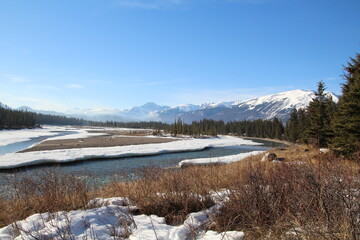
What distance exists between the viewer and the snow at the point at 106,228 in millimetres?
2777

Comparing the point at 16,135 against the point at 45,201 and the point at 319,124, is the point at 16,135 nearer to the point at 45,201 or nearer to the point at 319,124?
the point at 45,201

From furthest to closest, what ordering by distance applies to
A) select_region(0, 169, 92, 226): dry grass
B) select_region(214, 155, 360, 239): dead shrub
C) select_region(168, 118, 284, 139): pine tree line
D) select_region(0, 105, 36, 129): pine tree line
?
select_region(0, 105, 36, 129): pine tree line, select_region(168, 118, 284, 139): pine tree line, select_region(0, 169, 92, 226): dry grass, select_region(214, 155, 360, 239): dead shrub

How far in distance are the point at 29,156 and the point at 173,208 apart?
81.5ft

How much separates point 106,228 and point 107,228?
8 centimetres

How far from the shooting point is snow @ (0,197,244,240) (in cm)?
278

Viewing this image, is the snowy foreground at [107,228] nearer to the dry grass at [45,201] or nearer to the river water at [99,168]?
the dry grass at [45,201]

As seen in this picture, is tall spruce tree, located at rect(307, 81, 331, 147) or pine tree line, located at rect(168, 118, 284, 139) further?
pine tree line, located at rect(168, 118, 284, 139)

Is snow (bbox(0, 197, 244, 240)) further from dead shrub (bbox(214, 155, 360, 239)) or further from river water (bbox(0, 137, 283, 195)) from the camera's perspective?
river water (bbox(0, 137, 283, 195))

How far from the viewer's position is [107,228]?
3.08 meters

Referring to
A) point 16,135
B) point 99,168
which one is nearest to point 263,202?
point 99,168

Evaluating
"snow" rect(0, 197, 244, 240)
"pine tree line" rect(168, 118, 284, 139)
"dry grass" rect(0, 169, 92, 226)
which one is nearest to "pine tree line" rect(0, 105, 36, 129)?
"pine tree line" rect(168, 118, 284, 139)

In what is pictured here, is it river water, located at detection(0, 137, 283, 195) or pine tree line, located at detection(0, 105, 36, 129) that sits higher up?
pine tree line, located at detection(0, 105, 36, 129)

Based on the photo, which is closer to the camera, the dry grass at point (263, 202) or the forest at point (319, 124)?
the dry grass at point (263, 202)

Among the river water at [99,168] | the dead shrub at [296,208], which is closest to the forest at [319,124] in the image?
the river water at [99,168]
